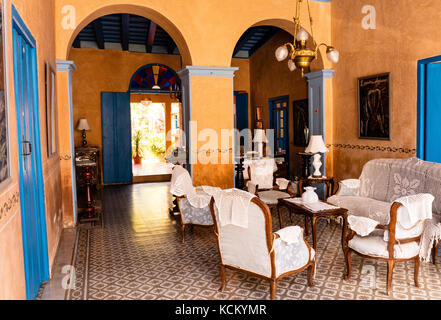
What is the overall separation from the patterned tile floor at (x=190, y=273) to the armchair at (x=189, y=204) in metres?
0.30

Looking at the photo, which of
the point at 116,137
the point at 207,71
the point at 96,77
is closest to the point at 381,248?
the point at 207,71

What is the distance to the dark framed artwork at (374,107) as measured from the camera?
611cm

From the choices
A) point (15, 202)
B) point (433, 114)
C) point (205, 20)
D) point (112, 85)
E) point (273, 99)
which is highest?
point (205, 20)

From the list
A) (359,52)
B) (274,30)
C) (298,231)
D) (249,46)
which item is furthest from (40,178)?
(249,46)

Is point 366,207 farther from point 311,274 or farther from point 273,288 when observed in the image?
point 273,288

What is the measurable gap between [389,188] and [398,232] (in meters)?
1.89

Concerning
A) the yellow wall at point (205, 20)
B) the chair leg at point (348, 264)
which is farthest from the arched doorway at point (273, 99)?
the chair leg at point (348, 264)

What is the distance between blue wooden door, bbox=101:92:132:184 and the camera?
420 inches

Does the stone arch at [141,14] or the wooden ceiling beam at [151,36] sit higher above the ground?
the wooden ceiling beam at [151,36]

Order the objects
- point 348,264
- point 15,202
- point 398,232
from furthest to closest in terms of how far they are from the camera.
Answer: point 348,264
point 398,232
point 15,202

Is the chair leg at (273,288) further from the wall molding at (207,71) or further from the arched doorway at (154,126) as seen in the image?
the arched doorway at (154,126)

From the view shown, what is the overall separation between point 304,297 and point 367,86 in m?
4.43

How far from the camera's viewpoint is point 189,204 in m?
5.14

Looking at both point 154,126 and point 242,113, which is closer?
point 242,113
